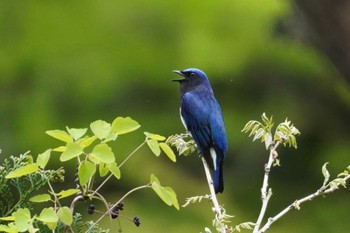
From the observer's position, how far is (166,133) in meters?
3.38

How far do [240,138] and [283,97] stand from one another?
0.23 meters

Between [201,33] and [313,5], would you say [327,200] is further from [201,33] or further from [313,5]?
[313,5]

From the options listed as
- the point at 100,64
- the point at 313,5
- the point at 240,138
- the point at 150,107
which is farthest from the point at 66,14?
the point at 313,5

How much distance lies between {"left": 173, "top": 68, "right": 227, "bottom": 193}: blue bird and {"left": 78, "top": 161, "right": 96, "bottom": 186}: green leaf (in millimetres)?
836

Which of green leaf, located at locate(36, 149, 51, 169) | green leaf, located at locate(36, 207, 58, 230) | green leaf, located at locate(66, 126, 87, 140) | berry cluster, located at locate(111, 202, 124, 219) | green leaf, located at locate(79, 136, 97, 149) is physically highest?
green leaf, located at locate(66, 126, 87, 140)

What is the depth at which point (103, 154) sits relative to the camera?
77cm

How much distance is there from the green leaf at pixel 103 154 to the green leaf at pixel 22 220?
0.22ft

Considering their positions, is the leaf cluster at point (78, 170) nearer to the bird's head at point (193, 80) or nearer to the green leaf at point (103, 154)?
the green leaf at point (103, 154)

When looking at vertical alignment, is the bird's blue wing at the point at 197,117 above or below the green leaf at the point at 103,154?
below

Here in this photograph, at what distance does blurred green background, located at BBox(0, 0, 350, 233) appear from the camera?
334cm

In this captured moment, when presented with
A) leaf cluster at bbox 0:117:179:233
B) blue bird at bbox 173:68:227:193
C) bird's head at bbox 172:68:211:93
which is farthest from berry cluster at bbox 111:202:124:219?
bird's head at bbox 172:68:211:93

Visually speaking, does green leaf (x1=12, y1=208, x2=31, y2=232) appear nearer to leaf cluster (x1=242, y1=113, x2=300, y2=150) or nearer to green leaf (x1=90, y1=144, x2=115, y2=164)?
green leaf (x1=90, y1=144, x2=115, y2=164)

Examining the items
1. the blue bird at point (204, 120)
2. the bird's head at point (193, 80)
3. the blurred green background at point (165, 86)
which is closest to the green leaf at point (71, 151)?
the blue bird at point (204, 120)

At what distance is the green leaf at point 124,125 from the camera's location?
0.79m
